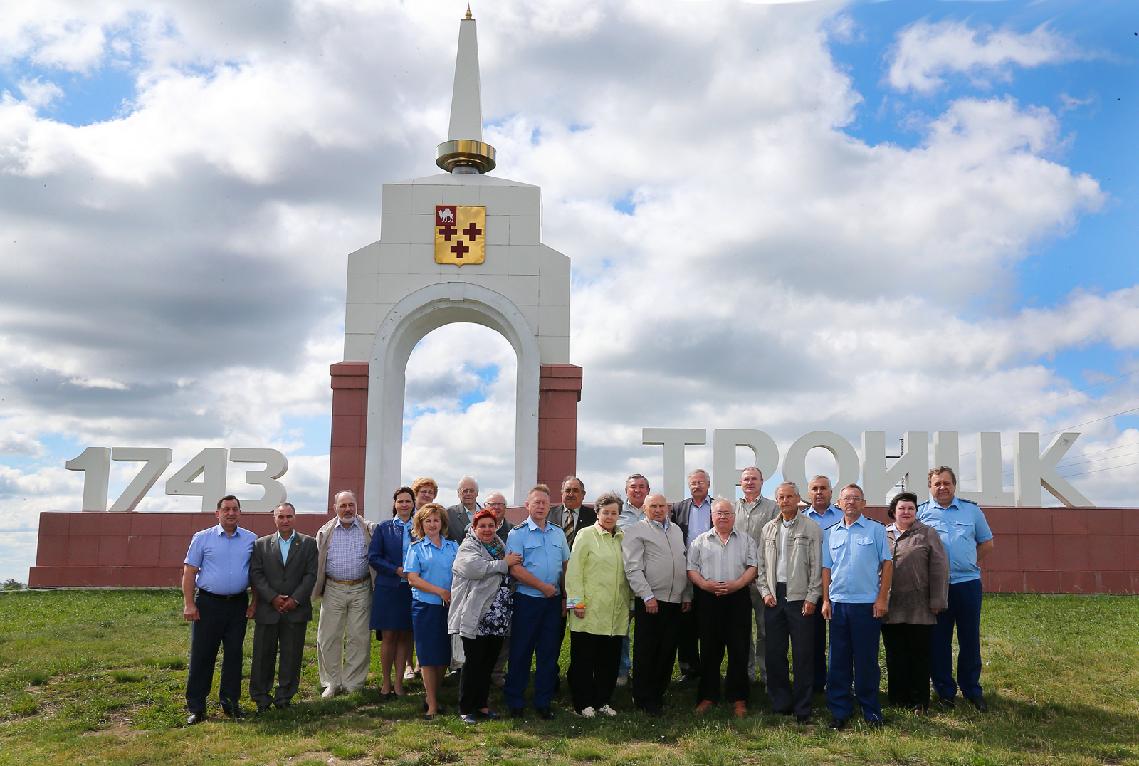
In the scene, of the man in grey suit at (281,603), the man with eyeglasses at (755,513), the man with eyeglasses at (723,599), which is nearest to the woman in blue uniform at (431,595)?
the man in grey suit at (281,603)

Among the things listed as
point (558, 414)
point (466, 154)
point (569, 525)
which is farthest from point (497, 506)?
point (466, 154)

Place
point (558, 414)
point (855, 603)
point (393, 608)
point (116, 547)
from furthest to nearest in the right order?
point (116, 547) → point (558, 414) → point (393, 608) → point (855, 603)

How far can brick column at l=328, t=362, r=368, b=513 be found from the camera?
50.3 feet

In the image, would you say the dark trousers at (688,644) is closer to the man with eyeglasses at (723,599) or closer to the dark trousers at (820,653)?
the man with eyeglasses at (723,599)

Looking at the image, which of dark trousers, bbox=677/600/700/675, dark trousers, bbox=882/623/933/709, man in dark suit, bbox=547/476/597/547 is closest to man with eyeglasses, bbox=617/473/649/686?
man in dark suit, bbox=547/476/597/547

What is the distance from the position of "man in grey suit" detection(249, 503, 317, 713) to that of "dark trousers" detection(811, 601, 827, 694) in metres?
3.99

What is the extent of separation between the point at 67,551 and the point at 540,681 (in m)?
11.3

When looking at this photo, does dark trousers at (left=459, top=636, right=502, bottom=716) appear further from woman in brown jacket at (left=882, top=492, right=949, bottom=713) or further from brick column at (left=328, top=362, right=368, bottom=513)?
brick column at (left=328, top=362, right=368, bottom=513)

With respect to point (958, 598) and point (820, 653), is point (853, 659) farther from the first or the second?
point (958, 598)

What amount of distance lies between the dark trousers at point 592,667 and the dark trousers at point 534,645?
172mm

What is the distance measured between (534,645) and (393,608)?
1288 mm

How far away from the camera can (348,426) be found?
15.5 metres

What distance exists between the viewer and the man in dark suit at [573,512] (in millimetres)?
8281

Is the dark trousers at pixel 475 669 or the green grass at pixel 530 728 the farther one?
the dark trousers at pixel 475 669
